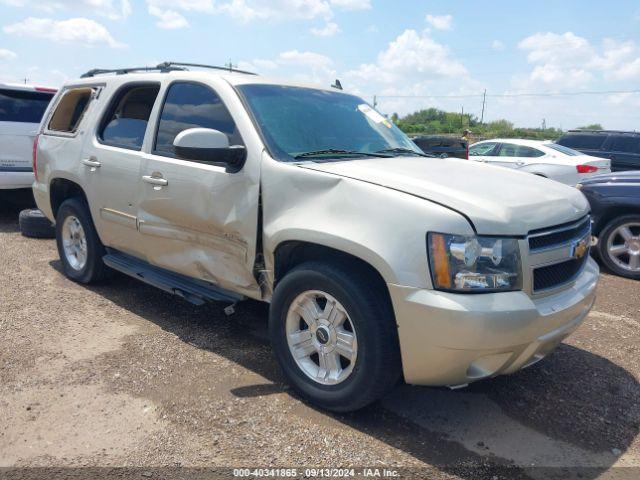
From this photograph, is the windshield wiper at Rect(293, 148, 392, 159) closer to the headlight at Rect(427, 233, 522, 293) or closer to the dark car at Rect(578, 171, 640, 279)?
the headlight at Rect(427, 233, 522, 293)

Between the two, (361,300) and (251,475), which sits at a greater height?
(361,300)

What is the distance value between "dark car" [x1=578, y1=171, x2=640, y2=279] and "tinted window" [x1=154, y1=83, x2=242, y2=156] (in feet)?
15.4

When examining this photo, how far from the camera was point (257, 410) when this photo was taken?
328 centimetres

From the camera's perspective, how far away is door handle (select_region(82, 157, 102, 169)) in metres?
4.74

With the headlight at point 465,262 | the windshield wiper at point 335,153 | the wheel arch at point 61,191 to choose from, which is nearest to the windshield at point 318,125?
the windshield wiper at point 335,153

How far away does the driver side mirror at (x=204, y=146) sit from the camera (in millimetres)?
3408

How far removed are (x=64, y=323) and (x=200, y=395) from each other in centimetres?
169

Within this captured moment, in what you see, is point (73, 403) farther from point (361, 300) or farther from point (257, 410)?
point (361, 300)

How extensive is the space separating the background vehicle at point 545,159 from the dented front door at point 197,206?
7.92 metres

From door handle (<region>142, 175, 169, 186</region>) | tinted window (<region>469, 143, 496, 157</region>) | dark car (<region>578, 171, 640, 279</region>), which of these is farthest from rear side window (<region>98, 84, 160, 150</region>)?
tinted window (<region>469, 143, 496, 157</region>)

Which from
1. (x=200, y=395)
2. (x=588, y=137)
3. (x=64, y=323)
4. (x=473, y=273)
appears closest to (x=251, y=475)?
(x=200, y=395)

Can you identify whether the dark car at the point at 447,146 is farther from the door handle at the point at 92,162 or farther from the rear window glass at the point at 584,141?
the door handle at the point at 92,162

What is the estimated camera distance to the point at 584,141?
44.8 ft

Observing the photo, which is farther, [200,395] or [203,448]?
[200,395]
